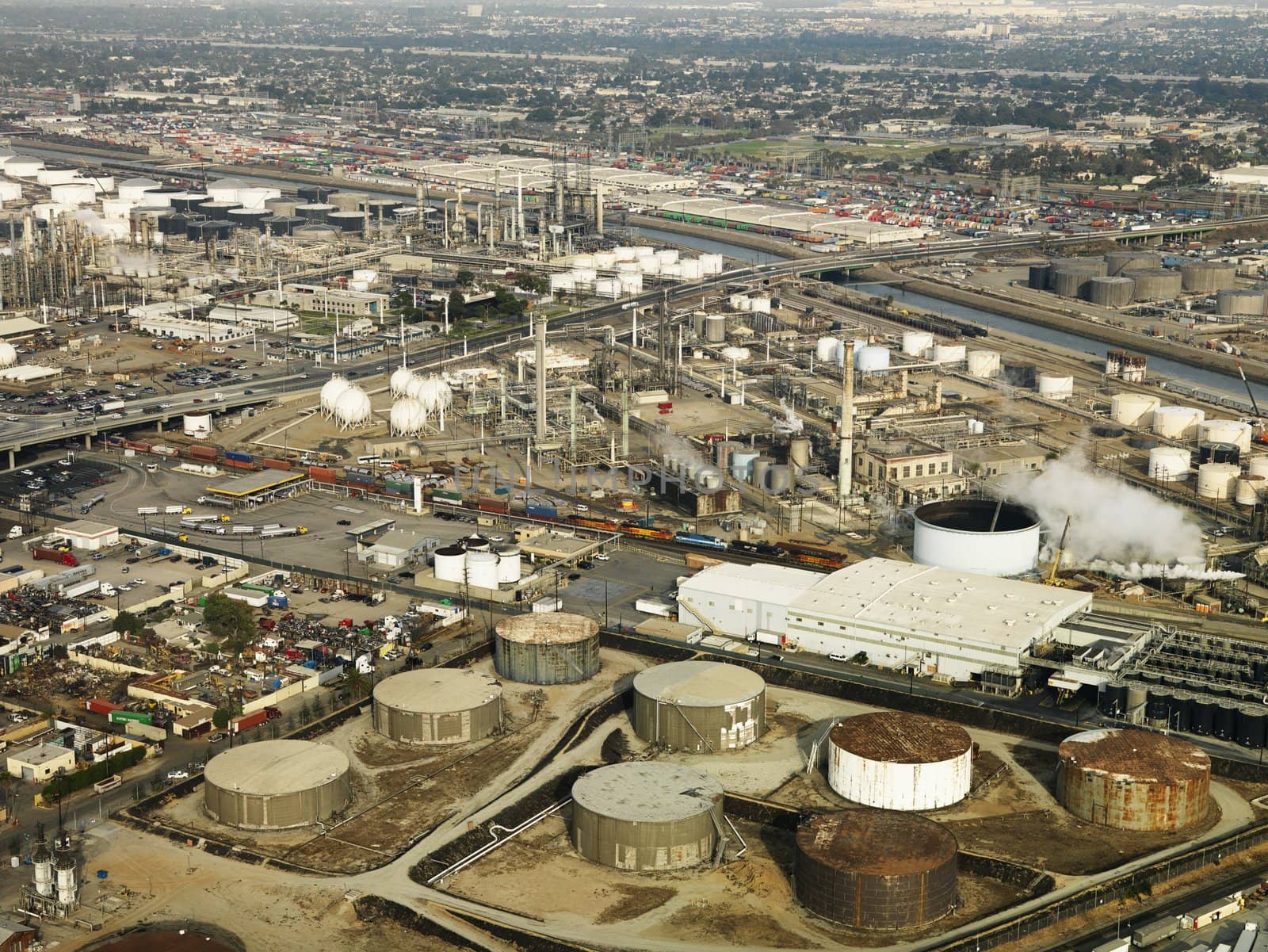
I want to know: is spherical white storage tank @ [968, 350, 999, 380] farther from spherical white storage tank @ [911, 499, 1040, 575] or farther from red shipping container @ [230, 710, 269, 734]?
red shipping container @ [230, 710, 269, 734]

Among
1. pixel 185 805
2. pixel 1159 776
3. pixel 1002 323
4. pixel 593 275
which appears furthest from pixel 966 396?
pixel 185 805

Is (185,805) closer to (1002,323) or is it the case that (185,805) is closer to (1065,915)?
(1065,915)

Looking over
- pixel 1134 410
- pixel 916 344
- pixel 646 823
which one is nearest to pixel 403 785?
pixel 646 823

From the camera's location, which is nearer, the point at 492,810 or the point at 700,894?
the point at 700,894

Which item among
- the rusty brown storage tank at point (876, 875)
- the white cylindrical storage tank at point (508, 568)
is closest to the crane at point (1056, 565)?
the white cylindrical storage tank at point (508, 568)

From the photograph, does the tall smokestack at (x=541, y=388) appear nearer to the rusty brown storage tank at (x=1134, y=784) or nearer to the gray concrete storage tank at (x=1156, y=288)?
the rusty brown storage tank at (x=1134, y=784)

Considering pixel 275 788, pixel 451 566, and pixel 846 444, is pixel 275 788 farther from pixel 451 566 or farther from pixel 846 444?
pixel 846 444

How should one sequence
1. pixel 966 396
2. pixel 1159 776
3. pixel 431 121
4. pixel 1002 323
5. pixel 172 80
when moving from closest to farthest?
1. pixel 1159 776
2. pixel 966 396
3. pixel 1002 323
4. pixel 431 121
5. pixel 172 80

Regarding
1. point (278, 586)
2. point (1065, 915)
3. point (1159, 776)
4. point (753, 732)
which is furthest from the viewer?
point (278, 586)
